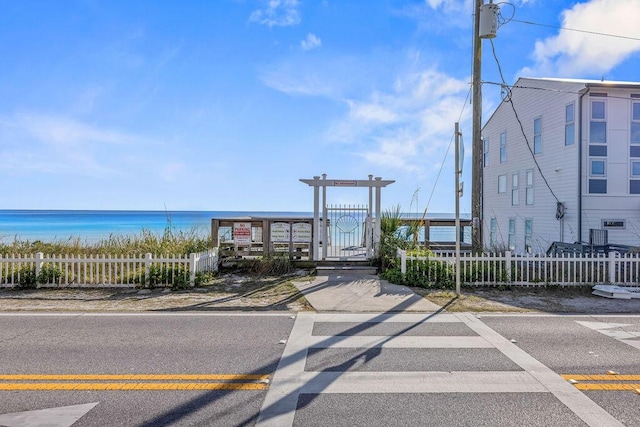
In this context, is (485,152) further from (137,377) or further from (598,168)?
(137,377)

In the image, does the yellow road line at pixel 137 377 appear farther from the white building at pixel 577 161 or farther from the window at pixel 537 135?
the window at pixel 537 135

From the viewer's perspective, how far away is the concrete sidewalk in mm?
7922

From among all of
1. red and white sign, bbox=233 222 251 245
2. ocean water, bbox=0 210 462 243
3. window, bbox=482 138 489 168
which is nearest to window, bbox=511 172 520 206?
ocean water, bbox=0 210 462 243

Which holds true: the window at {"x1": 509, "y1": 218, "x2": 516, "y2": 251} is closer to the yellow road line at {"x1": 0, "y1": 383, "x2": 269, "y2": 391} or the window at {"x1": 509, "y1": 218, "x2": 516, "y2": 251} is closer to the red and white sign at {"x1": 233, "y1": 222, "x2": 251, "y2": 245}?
the red and white sign at {"x1": 233, "y1": 222, "x2": 251, "y2": 245}

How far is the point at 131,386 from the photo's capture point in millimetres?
4203

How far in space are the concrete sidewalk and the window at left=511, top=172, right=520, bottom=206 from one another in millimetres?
11571

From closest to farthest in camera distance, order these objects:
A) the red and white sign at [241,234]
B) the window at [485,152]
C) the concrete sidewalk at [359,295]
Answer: the concrete sidewalk at [359,295], the red and white sign at [241,234], the window at [485,152]

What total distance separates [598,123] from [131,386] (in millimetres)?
16478

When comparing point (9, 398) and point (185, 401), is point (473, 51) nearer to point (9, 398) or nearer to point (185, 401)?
point (185, 401)

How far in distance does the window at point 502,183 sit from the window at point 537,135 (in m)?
3.24

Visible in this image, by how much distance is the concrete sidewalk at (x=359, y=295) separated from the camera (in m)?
7.92

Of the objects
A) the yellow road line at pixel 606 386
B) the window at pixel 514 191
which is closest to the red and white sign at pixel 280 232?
the yellow road line at pixel 606 386

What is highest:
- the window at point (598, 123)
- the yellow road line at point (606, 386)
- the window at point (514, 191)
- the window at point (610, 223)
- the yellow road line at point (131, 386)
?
the window at point (598, 123)

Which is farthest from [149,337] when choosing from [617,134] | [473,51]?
[617,134]
